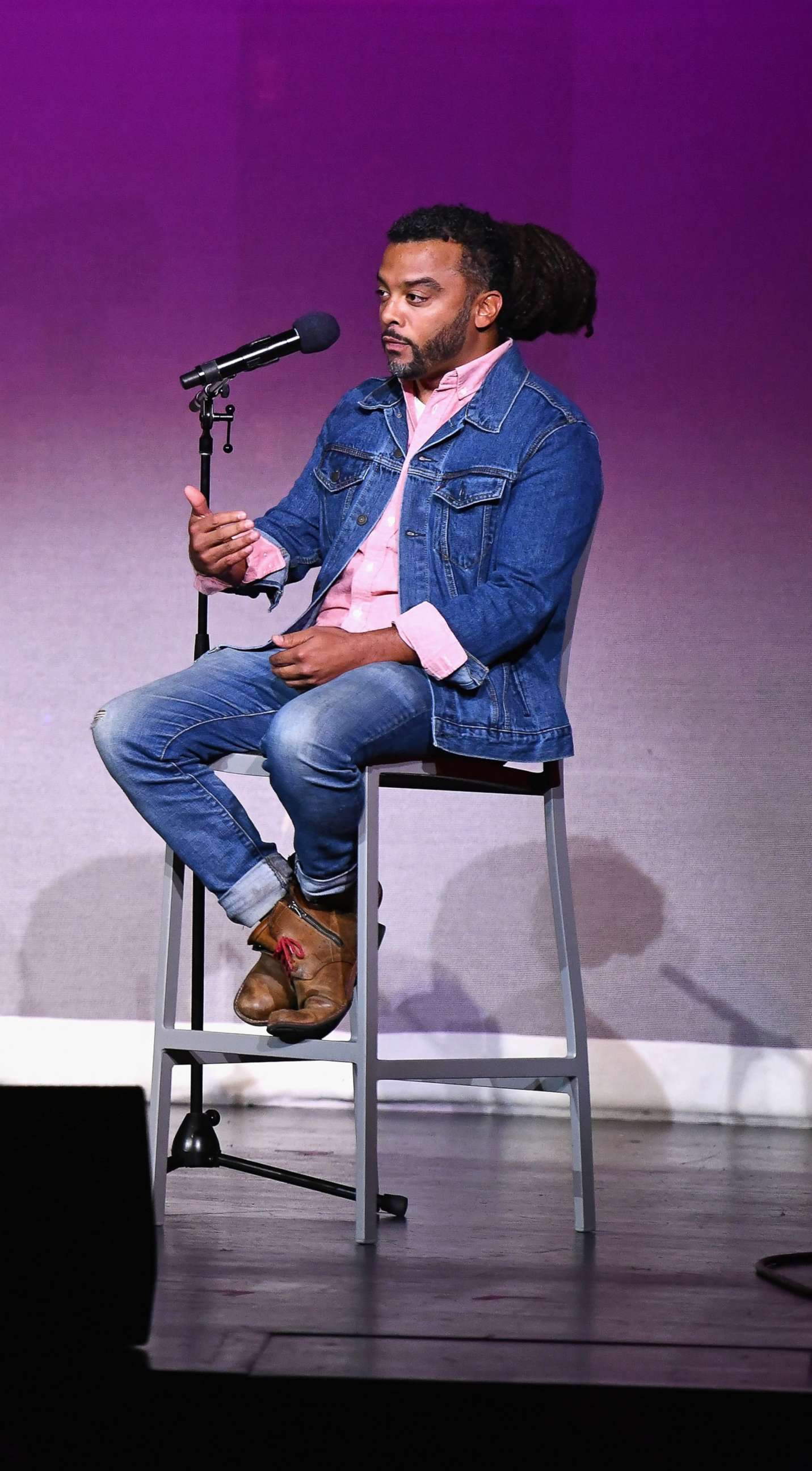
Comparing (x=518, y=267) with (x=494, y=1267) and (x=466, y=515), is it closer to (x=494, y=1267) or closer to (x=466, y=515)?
(x=466, y=515)

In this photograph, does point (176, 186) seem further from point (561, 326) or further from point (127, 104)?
point (561, 326)

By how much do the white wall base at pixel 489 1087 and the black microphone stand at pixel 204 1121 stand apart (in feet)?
2.51

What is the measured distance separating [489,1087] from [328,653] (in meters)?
1.29

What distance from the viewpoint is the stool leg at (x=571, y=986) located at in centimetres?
181

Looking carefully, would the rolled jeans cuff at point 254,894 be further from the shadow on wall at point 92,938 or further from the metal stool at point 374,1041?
the shadow on wall at point 92,938

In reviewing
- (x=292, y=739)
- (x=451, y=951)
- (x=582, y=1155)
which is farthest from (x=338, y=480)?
(x=451, y=951)

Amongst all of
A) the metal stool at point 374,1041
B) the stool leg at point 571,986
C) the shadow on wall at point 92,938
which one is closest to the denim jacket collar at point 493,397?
the metal stool at point 374,1041

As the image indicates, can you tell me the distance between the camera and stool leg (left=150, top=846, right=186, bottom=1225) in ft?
5.82

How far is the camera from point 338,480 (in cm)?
206

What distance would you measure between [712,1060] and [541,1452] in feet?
6.52

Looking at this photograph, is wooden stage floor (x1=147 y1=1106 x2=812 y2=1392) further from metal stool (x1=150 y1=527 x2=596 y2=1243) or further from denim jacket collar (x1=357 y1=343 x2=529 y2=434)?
denim jacket collar (x1=357 y1=343 x2=529 y2=434)

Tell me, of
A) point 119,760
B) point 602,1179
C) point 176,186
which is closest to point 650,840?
point 602,1179

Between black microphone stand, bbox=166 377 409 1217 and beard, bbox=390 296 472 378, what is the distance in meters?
0.24

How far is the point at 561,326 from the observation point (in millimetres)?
2100
